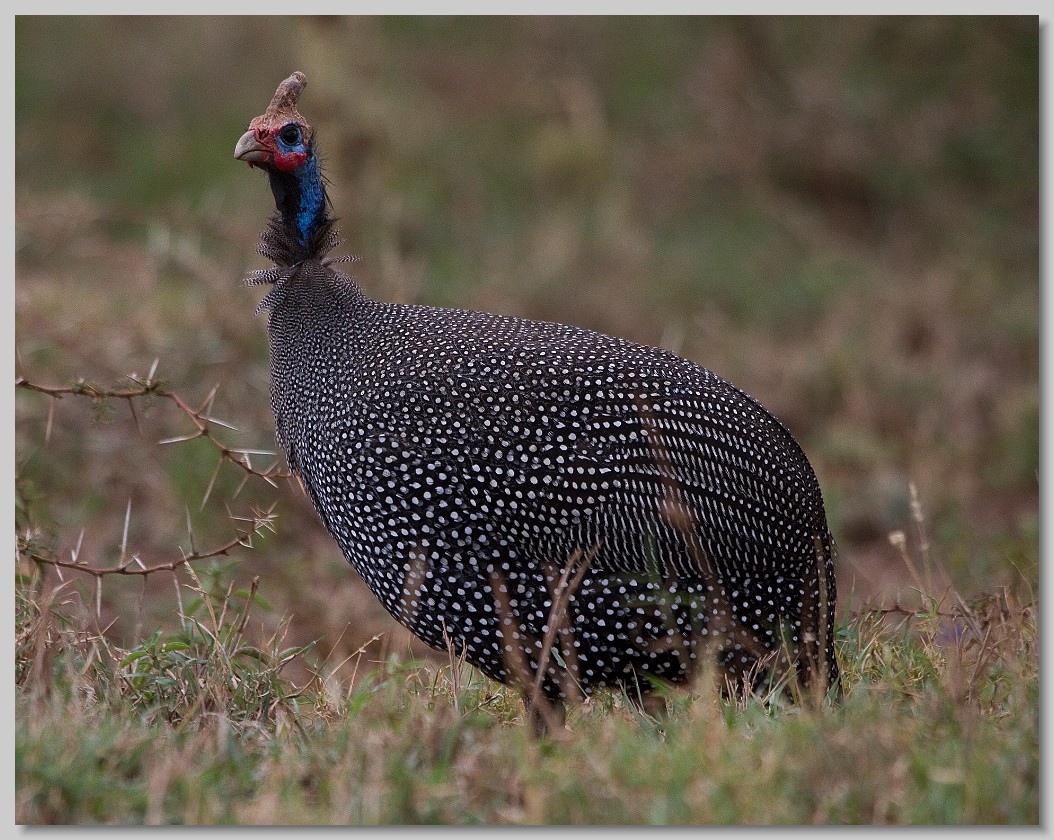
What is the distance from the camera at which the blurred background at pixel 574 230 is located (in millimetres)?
6082

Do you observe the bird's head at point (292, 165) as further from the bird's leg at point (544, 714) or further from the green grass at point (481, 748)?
the bird's leg at point (544, 714)

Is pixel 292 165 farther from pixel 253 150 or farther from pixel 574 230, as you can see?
pixel 574 230

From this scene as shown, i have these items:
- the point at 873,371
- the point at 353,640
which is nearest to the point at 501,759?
the point at 353,640

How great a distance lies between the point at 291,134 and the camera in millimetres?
3572

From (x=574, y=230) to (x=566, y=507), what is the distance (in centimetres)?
621

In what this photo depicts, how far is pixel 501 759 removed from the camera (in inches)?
103

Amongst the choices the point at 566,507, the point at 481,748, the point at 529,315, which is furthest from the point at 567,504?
the point at 529,315

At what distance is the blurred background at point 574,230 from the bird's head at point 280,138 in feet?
6.75

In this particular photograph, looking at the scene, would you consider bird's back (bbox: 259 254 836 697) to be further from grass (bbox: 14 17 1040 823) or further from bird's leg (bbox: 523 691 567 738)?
grass (bbox: 14 17 1040 823)

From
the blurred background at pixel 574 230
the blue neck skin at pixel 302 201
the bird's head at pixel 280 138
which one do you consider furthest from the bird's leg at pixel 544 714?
the blurred background at pixel 574 230

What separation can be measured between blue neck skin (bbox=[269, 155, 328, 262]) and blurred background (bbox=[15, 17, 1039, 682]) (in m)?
1.90

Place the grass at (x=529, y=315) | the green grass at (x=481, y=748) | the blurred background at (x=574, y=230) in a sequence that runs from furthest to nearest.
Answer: the blurred background at (x=574, y=230), the grass at (x=529, y=315), the green grass at (x=481, y=748)

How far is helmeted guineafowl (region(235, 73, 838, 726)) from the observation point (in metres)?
3.21

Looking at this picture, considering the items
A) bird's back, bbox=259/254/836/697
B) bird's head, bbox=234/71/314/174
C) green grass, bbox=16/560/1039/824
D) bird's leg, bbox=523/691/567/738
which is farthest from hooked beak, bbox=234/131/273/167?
bird's leg, bbox=523/691/567/738
